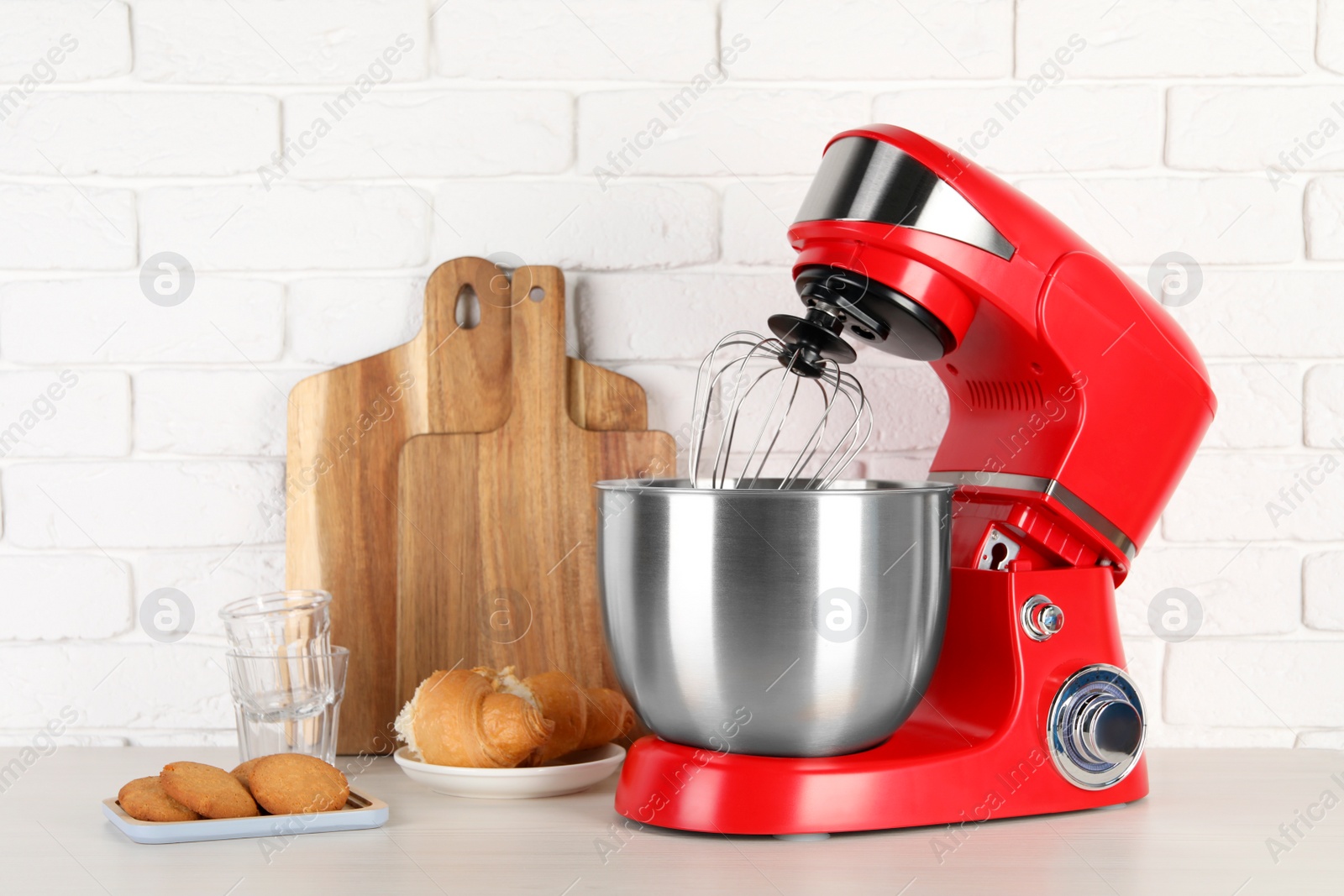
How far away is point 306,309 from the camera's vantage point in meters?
0.90

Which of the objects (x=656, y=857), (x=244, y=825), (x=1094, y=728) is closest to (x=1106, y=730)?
(x=1094, y=728)

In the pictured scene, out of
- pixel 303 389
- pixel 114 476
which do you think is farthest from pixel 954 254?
pixel 114 476

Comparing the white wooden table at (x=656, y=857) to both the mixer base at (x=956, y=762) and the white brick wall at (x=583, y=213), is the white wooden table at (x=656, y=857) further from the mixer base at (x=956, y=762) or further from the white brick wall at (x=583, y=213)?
the white brick wall at (x=583, y=213)

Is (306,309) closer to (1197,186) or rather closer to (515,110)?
(515,110)

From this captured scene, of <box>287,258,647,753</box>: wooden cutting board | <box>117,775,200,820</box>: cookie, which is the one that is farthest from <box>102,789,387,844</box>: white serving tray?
<box>287,258,647,753</box>: wooden cutting board

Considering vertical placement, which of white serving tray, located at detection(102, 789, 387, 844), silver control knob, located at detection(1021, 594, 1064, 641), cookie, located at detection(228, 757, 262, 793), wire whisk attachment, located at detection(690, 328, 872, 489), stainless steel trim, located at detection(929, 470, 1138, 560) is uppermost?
wire whisk attachment, located at detection(690, 328, 872, 489)

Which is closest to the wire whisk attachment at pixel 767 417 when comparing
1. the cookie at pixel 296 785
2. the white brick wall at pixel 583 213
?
the white brick wall at pixel 583 213

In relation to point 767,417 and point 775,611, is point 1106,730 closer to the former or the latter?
point 775,611

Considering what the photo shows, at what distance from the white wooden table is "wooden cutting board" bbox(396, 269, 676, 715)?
0.47ft

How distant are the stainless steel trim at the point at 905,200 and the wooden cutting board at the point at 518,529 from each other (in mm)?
291

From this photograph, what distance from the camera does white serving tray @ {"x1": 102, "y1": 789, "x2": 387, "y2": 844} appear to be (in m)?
0.63

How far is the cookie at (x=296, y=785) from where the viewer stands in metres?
0.65

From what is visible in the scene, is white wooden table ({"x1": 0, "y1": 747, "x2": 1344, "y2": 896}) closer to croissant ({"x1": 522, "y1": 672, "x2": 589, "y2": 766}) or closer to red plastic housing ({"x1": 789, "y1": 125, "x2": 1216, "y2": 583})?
croissant ({"x1": 522, "y1": 672, "x2": 589, "y2": 766})

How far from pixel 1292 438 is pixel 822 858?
0.58 meters
